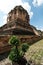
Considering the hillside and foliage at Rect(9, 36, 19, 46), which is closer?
the hillside

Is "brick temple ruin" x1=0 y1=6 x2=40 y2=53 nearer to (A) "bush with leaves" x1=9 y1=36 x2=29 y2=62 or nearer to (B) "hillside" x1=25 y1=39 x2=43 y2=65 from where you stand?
(A) "bush with leaves" x1=9 y1=36 x2=29 y2=62

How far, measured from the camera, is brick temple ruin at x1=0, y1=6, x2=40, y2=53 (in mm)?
18172

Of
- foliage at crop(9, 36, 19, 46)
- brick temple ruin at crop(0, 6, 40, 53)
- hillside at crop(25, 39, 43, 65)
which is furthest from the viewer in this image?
brick temple ruin at crop(0, 6, 40, 53)

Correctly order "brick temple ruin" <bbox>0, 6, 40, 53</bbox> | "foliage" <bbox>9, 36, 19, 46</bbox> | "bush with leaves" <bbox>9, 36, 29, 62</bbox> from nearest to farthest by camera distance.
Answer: "bush with leaves" <bbox>9, 36, 29, 62</bbox> → "foliage" <bbox>9, 36, 19, 46</bbox> → "brick temple ruin" <bbox>0, 6, 40, 53</bbox>

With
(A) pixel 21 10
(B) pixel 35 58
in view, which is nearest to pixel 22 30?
(A) pixel 21 10

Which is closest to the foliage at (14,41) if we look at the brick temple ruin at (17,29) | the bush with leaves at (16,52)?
the bush with leaves at (16,52)

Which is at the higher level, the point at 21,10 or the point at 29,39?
the point at 21,10

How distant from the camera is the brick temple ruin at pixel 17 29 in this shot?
18172mm

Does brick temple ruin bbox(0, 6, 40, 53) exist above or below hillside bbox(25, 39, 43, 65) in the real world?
above

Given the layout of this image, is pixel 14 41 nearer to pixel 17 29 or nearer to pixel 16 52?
pixel 16 52

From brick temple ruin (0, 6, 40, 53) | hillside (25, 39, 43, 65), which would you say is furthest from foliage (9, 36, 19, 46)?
brick temple ruin (0, 6, 40, 53)

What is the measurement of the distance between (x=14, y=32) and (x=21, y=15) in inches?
215

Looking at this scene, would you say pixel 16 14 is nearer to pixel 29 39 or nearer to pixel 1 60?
pixel 29 39

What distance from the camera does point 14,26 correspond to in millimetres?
23031
